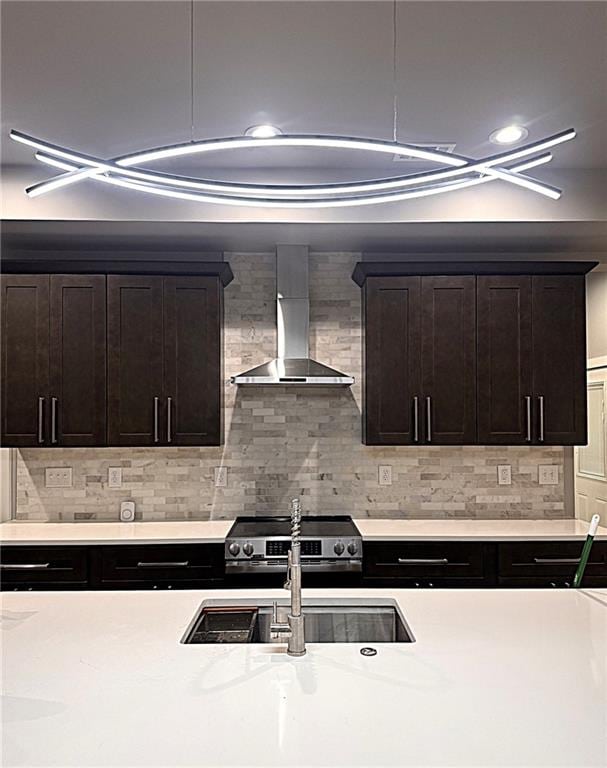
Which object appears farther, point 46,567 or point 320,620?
point 46,567

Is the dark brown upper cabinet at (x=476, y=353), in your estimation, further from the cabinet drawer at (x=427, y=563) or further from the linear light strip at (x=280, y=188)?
the linear light strip at (x=280, y=188)

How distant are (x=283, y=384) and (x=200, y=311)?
646 mm

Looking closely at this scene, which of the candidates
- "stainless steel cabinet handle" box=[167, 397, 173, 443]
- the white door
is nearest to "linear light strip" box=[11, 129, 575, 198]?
"stainless steel cabinet handle" box=[167, 397, 173, 443]

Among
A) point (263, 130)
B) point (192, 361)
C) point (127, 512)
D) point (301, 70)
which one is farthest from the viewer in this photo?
point (127, 512)

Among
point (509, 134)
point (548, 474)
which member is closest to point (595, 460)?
point (548, 474)

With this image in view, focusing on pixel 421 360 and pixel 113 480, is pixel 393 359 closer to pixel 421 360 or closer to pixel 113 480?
pixel 421 360

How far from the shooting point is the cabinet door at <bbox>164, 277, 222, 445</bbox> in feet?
13.3

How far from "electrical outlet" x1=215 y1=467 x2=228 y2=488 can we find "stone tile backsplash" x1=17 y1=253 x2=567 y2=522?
0.03 metres

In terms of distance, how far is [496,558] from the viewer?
12.5 feet

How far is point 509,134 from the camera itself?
3.31 meters

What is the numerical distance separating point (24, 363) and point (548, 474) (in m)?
3.26

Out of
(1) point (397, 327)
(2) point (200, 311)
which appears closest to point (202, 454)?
(2) point (200, 311)

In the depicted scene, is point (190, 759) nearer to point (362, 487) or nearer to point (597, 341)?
point (362, 487)

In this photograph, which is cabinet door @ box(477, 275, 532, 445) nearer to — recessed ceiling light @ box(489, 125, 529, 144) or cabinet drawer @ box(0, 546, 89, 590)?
recessed ceiling light @ box(489, 125, 529, 144)
